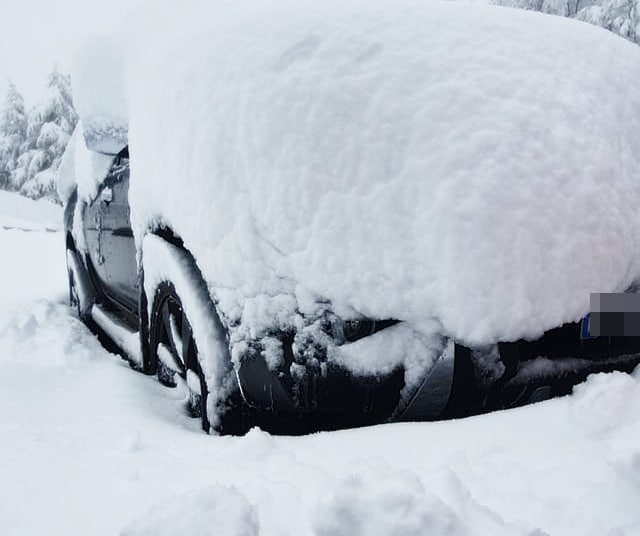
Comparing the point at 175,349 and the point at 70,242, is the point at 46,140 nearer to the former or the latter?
the point at 70,242

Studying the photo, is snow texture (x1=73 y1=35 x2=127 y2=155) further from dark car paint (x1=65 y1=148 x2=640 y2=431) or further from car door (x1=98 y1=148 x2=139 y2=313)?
dark car paint (x1=65 y1=148 x2=640 y2=431)

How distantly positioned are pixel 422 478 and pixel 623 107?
A: 53.5 inches

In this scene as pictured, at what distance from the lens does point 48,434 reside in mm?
1865

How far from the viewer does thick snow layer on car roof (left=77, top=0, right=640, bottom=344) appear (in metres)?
1.58

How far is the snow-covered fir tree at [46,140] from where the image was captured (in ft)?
92.1

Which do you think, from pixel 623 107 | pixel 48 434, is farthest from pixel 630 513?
pixel 48 434

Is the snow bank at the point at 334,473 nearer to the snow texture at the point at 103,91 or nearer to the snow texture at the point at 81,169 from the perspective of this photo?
the snow texture at the point at 103,91

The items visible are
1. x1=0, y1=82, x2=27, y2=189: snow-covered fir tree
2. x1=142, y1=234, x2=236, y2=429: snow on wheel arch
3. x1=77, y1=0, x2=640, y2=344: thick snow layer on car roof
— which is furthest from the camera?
x1=0, y1=82, x2=27, y2=189: snow-covered fir tree

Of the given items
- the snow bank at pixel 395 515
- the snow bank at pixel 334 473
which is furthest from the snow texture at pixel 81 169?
the snow bank at pixel 395 515

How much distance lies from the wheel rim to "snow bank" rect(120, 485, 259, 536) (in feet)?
2.26

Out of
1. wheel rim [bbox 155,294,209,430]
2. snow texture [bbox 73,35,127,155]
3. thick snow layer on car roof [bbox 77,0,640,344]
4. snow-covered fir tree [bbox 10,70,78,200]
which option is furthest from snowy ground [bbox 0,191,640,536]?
snow-covered fir tree [bbox 10,70,78,200]

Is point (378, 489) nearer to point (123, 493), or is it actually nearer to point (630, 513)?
point (630, 513)

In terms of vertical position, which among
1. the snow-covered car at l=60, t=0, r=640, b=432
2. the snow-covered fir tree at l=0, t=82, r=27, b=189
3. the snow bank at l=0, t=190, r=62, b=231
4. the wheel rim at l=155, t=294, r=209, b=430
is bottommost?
the snow bank at l=0, t=190, r=62, b=231

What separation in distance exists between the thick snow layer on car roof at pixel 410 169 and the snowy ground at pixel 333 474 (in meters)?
0.26
